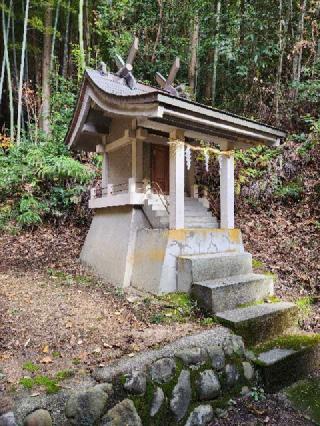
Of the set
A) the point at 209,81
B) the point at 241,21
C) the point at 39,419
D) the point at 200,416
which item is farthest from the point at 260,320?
the point at 209,81

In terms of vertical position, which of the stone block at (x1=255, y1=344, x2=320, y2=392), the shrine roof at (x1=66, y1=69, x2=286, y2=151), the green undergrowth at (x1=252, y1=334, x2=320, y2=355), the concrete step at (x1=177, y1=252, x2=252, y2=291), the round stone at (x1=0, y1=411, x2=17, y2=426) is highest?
the shrine roof at (x1=66, y1=69, x2=286, y2=151)

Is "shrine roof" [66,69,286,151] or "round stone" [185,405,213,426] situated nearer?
"round stone" [185,405,213,426]

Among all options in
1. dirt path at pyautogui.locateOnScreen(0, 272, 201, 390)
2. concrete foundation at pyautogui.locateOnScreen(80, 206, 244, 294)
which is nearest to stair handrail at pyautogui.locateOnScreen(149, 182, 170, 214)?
concrete foundation at pyautogui.locateOnScreen(80, 206, 244, 294)

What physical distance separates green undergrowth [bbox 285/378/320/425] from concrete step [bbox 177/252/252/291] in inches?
67.7

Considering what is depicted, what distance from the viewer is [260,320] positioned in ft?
13.7

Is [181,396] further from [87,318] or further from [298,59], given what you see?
[298,59]

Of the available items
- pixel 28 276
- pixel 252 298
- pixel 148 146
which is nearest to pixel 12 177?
pixel 28 276

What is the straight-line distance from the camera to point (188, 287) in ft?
15.8

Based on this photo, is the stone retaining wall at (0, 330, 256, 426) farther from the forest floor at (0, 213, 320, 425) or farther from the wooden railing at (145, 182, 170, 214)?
the wooden railing at (145, 182, 170, 214)

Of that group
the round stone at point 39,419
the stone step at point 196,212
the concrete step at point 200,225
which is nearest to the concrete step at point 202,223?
the concrete step at point 200,225

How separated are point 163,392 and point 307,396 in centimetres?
170

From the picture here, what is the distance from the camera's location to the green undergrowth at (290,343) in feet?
13.2

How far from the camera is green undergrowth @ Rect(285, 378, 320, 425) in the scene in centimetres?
339

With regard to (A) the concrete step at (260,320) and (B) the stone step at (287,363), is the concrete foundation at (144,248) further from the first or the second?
(B) the stone step at (287,363)
